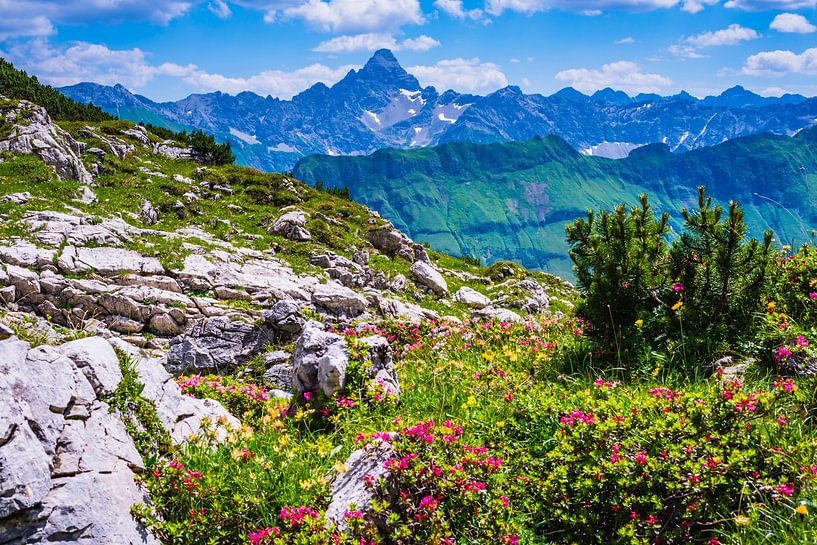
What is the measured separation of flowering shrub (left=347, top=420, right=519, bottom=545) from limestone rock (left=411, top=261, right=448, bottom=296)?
2725 centimetres

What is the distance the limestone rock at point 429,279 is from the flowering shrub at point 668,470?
27111 mm

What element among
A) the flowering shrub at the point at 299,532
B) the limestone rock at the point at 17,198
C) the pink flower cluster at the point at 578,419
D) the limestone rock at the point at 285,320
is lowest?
the limestone rock at the point at 285,320

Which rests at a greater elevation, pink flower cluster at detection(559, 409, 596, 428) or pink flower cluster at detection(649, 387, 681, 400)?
pink flower cluster at detection(649, 387, 681, 400)

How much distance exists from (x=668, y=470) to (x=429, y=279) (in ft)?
91.9

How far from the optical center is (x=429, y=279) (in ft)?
106

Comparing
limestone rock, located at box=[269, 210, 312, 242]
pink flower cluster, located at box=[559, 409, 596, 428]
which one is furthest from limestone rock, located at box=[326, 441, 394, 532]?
limestone rock, located at box=[269, 210, 312, 242]

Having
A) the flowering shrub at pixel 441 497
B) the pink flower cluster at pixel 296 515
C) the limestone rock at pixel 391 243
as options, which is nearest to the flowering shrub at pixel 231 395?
the pink flower cluster at pixel 296 515

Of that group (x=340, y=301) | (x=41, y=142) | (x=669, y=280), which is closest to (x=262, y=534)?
(x=669, y=280)

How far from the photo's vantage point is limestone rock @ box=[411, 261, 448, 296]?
32.0m

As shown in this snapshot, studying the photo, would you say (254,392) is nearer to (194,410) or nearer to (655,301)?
(194,410)

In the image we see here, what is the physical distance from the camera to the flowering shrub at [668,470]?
406 cm

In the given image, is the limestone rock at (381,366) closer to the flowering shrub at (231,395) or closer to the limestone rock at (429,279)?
the flowering shrub at (231,395)

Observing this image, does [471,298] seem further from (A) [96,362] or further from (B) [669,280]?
(A) [96,362]

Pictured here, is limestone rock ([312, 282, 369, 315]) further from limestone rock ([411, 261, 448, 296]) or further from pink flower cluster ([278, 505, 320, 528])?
pink flower cluster ([278, 505, 320, 528])
